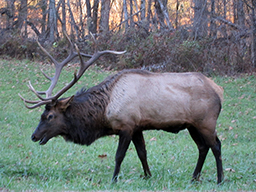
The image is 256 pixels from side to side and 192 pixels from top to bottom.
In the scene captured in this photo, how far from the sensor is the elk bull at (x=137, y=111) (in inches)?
232

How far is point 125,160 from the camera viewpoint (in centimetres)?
748

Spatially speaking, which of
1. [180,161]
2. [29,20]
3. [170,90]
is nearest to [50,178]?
[170,90]

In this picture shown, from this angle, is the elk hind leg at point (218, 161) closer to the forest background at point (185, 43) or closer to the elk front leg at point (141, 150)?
the elk front leg at point (141, 150)

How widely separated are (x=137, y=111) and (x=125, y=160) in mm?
1978

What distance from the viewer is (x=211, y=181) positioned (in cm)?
616

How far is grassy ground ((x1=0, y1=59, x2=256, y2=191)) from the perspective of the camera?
214 inches

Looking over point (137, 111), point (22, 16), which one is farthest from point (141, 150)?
point (22, 16)

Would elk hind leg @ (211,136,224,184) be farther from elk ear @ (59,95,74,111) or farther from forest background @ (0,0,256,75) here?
forest background @ (0,0,256,75)

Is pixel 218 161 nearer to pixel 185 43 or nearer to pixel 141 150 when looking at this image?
pixel 141 150

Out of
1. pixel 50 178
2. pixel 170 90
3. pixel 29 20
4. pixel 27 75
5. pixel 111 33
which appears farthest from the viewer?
pixel 29 20

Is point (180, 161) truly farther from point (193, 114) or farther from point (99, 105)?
point (99, 105)

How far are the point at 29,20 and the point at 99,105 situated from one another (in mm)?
22967

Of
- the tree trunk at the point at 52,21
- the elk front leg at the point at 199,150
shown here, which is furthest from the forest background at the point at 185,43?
the elk front leg at the point at 199,150

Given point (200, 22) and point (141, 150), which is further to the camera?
point (200, 22)
